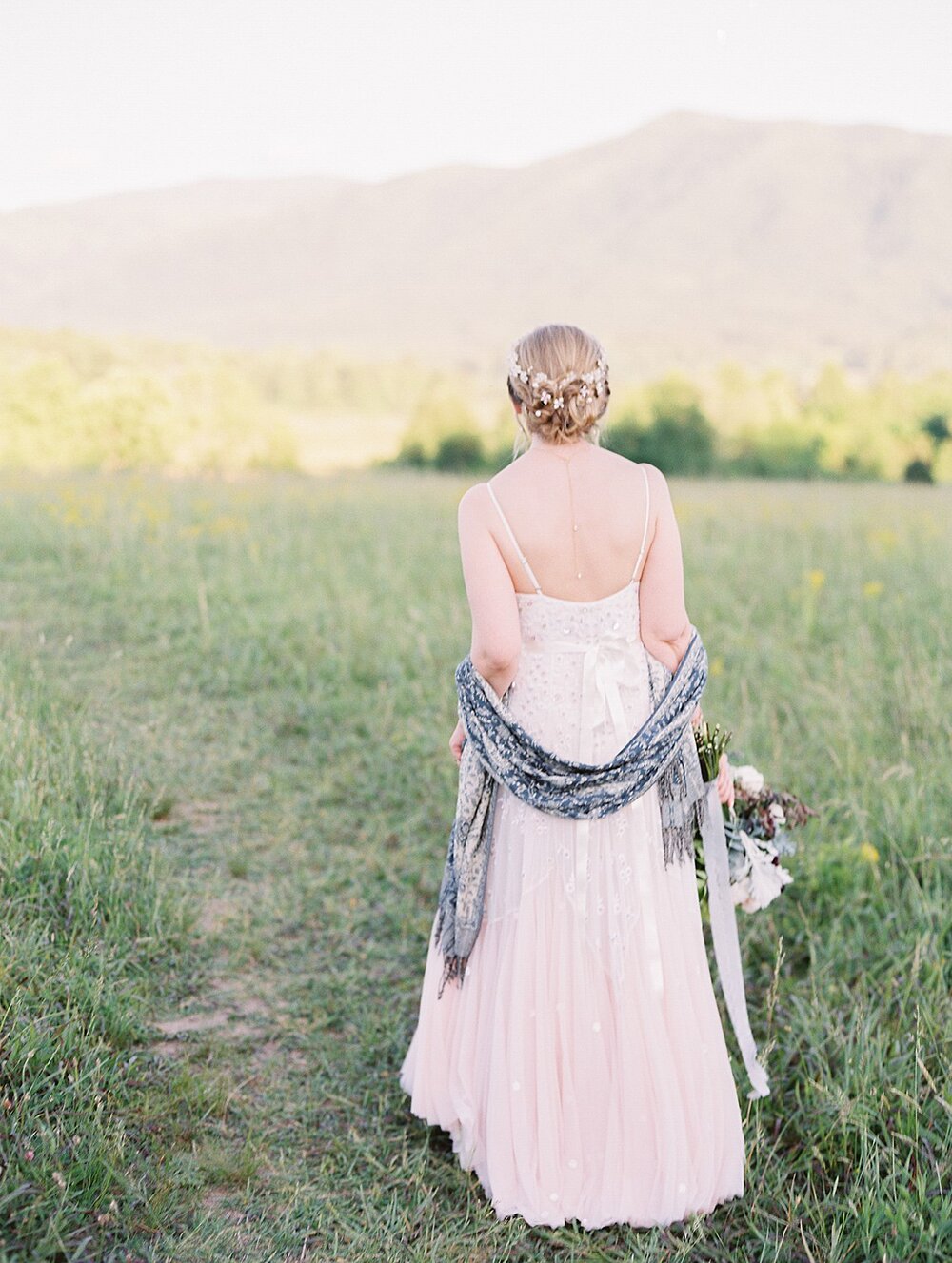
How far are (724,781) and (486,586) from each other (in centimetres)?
93

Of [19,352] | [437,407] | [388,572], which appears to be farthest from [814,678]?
[19,352]

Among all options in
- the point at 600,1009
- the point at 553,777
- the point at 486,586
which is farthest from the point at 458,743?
A: the point at 600,1009

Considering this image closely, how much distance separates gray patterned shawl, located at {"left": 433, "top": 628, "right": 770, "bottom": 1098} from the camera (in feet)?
8.72

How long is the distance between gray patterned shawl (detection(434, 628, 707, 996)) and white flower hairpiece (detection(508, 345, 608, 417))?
0.69 m

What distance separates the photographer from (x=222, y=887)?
4.38m

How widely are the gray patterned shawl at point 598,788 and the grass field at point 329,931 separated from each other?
48 cm

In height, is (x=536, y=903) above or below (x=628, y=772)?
below

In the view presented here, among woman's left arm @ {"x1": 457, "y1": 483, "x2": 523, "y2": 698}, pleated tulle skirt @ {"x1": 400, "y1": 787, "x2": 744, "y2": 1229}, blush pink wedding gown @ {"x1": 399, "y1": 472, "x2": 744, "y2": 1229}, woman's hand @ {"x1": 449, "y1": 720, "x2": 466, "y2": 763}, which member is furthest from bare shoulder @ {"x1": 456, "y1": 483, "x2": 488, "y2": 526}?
pleated tulle skirt @ {"x1": 400, "y1": 787, "x2": 744, "y2": 1229}

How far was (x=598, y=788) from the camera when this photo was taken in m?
2.66

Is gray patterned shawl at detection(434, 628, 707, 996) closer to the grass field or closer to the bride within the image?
the bride

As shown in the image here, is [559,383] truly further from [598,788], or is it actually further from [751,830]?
[751,830]

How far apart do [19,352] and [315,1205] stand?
47.3 metres

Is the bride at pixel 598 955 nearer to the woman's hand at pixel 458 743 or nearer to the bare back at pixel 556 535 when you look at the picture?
the bare back at pixel 556 535

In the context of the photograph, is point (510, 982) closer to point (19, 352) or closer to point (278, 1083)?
point (278, 1083)
